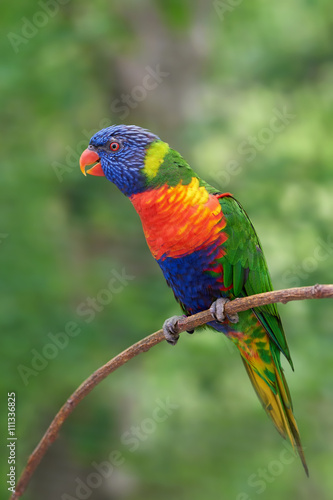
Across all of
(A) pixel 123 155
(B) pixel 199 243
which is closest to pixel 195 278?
(B) pixel 199 243

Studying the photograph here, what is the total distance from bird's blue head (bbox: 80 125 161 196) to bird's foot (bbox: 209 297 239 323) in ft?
1.77

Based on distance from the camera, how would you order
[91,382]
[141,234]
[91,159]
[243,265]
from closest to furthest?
[91,382]
[91,159]
[243,265]
[141,234]

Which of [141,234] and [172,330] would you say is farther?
[141,234]

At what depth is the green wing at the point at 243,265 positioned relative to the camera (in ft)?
7.75

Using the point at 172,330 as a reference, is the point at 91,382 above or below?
above

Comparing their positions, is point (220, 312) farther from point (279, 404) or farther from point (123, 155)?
point (123, 155)

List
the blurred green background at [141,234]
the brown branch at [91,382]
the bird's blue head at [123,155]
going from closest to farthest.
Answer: the brown branch at [91,382] → the bird's blue head at [123,155] → the blurred green background at [141,234]

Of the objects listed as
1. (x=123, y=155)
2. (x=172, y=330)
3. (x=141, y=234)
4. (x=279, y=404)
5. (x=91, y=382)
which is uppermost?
(x=123, y=155)

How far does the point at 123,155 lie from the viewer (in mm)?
2217

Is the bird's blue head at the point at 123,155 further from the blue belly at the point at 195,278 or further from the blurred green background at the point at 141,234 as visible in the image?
the blurred green background at the point at 141,234

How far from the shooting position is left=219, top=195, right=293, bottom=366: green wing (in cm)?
236

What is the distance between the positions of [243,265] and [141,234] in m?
3.73

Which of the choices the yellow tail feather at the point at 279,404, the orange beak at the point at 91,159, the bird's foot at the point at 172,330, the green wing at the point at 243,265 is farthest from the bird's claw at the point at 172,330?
the orange beak at the point at 91,159

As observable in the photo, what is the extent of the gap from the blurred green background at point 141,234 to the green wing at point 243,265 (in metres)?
2.50
